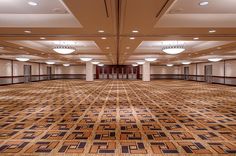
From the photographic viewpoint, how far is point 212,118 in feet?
17.3

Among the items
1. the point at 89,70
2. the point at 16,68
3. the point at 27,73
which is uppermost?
the point at 16,68

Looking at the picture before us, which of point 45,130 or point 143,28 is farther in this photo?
point 143,28

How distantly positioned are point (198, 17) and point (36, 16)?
16.0ft

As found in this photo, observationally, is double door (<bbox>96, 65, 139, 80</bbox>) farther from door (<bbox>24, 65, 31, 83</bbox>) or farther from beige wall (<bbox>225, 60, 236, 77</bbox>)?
beige wall (<bbox>225, 60, 236, 77</bbox>)

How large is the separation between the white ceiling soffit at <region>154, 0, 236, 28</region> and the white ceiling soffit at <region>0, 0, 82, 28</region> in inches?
109

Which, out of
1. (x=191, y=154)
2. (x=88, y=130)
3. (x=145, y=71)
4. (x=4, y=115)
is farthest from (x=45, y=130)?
(x=145, y=71)

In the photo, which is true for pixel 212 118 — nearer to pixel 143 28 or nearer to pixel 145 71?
pixel 143 28

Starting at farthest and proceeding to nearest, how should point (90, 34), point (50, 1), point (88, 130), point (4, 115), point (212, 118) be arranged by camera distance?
point (90, 34) → point (4, 115) → point (212, 118) → point (50, 1) → point (88, 130)

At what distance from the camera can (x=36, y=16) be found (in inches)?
231

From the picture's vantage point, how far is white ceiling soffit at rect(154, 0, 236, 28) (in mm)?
5205

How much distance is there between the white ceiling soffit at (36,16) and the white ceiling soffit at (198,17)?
9.10 feet

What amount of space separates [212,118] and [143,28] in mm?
3361

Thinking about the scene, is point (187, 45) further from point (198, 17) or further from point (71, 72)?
point (71, 72)

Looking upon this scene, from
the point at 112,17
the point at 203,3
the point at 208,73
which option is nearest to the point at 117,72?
the point at 208,73
